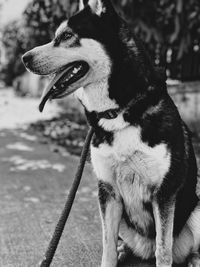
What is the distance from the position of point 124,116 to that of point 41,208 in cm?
212

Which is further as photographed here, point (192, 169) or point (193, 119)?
point (193, 119)

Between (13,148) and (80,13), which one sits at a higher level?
(80,13)

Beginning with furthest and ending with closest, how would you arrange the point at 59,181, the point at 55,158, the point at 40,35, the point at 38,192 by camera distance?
the point at 40,35
the point at 55,158
the point at 59,181
the point at 38,192

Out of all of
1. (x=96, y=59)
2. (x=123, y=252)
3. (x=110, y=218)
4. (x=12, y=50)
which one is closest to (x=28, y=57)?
(x=96, y=59)

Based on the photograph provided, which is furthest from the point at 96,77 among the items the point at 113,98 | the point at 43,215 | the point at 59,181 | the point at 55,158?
the point at 55,158

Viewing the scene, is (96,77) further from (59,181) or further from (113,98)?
(59,181)

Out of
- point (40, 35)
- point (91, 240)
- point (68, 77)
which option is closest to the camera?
point (68, 77)

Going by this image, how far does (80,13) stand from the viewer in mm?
2943

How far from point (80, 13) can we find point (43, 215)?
86.9 inches

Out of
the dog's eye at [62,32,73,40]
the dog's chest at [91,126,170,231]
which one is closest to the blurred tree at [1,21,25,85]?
the dog's eye at [62,32,73,40]

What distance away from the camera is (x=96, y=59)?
2.81m

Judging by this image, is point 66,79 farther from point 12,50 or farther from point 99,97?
point 12,50

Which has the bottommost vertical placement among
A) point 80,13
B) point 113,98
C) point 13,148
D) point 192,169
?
point 13,148

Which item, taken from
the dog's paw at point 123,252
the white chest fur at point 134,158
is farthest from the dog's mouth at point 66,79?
the dog's paw at point 123,252
